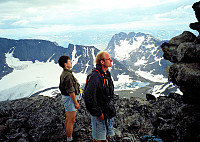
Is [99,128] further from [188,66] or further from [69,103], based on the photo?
[188,66]

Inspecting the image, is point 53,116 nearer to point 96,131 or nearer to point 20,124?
point 20,124

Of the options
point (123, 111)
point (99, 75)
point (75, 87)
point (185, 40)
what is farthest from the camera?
point (123, 111)

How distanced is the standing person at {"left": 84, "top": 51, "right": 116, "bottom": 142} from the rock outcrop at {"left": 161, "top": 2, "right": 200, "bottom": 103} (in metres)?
3.88

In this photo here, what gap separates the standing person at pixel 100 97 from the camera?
5027mm

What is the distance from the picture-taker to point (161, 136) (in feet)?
25.5

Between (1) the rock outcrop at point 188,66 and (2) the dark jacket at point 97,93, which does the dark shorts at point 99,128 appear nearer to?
(2) the dark jacket at point 97,93

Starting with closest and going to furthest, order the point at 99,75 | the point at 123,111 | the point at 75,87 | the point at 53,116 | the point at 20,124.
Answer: the point at 99,75, the point at 75,87, the point at 20,124, the point at 53,116, the point at 123,111

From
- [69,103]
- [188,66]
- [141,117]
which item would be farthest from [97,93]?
[141,117]

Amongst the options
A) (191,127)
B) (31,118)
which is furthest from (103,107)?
(31,118)

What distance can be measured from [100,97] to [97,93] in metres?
0.18

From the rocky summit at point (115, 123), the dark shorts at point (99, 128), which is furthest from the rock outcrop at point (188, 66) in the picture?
the dark shorts at point (99, 128)

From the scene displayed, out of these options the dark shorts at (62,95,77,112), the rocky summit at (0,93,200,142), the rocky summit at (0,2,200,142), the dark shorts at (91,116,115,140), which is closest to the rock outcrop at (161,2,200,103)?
the rocky summit at (0,2,200,142)

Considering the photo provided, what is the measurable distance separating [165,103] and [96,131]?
388 inches

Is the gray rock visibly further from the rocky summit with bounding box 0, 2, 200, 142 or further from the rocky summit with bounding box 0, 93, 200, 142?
the rocky summit with bounding box 0, 93, 200, 142
